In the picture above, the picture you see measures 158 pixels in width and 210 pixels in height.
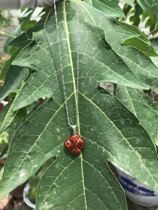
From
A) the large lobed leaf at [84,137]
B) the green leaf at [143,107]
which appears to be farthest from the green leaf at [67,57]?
the green leaf at [143,107]

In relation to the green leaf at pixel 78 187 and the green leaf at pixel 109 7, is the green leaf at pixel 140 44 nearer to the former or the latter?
the green leaf at pixel 109 7

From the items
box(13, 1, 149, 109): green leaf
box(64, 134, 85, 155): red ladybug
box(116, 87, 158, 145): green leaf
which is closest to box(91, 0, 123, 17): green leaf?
box(13, 1, 149, 109): green leaf

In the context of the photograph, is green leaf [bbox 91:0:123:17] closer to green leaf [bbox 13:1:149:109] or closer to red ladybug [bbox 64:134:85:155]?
green leaf [bbox 13:1:149:109]

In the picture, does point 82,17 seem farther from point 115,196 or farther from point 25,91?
point 115,196

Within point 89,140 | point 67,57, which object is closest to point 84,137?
point 89,140

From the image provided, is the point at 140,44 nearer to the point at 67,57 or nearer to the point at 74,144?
the point at 67,57
